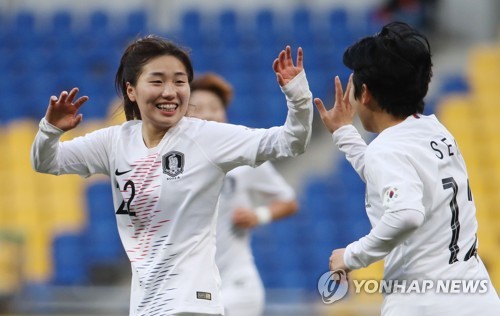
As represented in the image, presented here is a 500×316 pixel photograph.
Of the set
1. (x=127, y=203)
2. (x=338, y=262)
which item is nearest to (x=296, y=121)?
(x=338, y=262)

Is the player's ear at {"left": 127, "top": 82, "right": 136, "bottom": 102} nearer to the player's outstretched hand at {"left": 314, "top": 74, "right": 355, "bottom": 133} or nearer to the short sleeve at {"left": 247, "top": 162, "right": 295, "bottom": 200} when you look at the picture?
the player's outstretched hand at {"left": 314, "top": 74, "right": 355, "bottom": 133}

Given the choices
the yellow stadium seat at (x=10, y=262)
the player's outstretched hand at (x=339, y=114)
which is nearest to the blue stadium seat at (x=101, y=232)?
the yellow stadium seat at (x=10, y=262)

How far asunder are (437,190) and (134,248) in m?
1.32

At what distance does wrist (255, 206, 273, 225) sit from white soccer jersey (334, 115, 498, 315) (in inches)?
84.7

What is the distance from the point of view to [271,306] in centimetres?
966

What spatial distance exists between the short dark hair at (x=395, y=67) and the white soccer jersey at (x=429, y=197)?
0.10 meters

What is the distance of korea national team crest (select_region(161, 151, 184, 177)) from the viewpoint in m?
4.20

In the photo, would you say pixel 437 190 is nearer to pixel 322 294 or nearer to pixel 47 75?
pixel 322 294

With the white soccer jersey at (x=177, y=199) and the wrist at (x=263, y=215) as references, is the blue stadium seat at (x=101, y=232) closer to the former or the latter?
the wrist at (x=263, y=215)

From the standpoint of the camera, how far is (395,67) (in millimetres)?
3863

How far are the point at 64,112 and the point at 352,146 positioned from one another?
49.5 inches

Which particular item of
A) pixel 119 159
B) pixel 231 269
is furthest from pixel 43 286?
pixel 119 159

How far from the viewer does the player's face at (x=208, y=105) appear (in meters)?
5.97

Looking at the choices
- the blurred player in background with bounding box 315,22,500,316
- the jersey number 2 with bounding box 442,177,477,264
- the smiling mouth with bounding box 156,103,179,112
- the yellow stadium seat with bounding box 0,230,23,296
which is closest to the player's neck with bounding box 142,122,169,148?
the smiling mouth with bounding box 156,103,179,112
